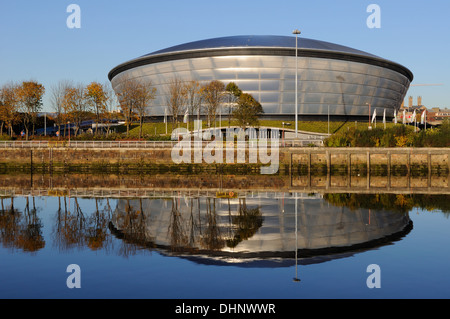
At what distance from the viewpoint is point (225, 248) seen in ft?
59.6

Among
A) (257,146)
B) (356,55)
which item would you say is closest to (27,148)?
(257,146)

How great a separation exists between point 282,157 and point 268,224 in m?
33.6

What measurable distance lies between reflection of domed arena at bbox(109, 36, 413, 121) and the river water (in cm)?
6869

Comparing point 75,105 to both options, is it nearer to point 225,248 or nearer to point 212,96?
point 212,96

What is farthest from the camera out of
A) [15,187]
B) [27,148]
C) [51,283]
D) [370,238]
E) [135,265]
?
[27,148]

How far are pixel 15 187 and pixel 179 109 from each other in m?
53.2

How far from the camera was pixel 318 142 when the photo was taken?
6294 centimetres

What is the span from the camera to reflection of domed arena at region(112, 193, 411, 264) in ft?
60.8

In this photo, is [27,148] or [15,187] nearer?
[15,187]

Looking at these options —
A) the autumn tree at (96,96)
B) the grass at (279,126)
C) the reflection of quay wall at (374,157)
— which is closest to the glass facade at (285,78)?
the grass at (279,126)

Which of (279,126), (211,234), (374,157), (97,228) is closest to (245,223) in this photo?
(211,234)

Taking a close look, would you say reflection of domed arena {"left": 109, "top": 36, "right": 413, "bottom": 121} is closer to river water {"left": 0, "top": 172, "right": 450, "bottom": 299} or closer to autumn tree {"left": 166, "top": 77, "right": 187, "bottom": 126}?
autumn tree {"left": 166, "top": 77, "right": 187, "bottom": 126}

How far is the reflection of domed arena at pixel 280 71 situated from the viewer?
326 feet
